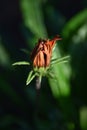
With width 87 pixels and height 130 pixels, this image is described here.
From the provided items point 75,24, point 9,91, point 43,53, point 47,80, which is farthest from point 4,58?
point 43,53

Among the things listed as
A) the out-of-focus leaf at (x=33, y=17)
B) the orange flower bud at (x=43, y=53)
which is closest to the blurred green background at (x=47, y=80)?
the out-of-focus leaf at (x=33, y=17)

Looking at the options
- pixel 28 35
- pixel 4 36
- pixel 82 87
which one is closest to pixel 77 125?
pixel 82 87

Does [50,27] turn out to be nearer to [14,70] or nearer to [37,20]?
[37,20]

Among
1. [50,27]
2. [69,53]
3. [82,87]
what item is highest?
[50,27]

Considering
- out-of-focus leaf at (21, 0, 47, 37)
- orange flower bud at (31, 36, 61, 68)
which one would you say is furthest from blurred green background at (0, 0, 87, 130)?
orange flower bud at (31, 36, 61, 68)

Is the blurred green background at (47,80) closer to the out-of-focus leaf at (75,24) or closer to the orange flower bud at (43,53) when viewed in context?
the out-of-focus leaf at (75,24)

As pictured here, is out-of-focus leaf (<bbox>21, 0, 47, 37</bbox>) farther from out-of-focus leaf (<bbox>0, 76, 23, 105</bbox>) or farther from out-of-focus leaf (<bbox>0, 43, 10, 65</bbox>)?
out-of-focus leaf (<bbox>0, 76, 23, 105</bbox>)
